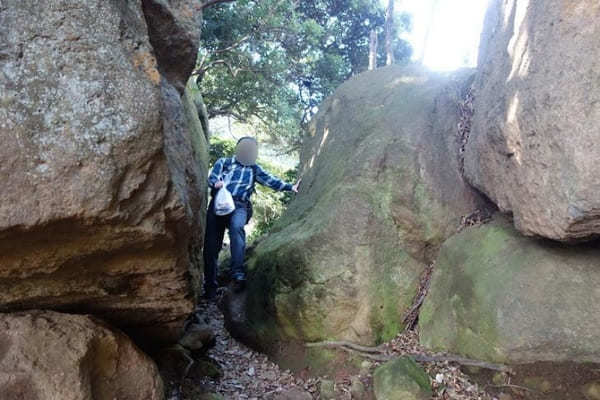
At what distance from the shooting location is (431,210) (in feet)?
19.4

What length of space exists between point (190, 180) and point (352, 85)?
17.8 ft

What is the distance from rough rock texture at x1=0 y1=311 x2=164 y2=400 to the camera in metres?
2.89

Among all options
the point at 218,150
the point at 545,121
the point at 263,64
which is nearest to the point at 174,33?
the point at 545,121

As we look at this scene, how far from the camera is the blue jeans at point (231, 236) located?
6.69 metres

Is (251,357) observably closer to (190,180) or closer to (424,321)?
(424,321)

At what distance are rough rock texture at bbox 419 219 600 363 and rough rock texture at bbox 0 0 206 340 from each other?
2.93m

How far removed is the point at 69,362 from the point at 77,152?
4.67 feet

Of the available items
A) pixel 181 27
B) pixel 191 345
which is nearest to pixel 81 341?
pixel 191 345

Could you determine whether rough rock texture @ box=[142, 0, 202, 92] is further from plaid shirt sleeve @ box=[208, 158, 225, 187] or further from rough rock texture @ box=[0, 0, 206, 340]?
plaid shirt sleeve @ box=[208, 158, 225, 187]

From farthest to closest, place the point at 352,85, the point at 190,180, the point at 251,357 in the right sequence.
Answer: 1. the point at 352,85
2. the point at 251,357
3. the point at 190,180

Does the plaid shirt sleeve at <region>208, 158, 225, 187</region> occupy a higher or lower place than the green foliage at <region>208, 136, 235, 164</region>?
higher

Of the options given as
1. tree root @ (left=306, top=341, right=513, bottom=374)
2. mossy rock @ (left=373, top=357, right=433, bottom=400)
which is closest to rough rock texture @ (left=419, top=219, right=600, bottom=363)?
tree root @ (left=306, top=341, right=513, bottom=374)

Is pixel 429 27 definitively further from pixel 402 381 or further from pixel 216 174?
pixel 402 381

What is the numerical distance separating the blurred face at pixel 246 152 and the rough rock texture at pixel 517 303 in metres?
3.33
